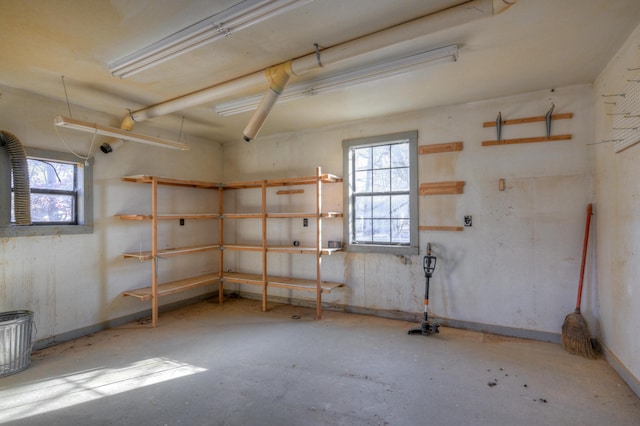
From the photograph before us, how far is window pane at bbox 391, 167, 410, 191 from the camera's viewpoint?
430 centimetres

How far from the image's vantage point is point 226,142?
A: 5.75 metres

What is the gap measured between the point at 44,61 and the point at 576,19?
171 inches

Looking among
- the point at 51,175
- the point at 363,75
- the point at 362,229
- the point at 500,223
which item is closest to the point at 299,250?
the point at 362,229

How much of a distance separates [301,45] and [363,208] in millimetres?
2599

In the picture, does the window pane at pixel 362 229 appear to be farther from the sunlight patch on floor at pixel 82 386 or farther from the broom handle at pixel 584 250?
the sunlight patch on floor at pixel 82 386

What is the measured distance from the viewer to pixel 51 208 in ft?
11.8

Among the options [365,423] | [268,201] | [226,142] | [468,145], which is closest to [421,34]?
[468,145]

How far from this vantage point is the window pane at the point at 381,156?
175 inches

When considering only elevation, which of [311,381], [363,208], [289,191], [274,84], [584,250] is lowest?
[311,381]

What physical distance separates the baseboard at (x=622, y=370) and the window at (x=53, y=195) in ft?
18.6

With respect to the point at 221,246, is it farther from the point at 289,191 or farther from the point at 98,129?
the point at 98,129

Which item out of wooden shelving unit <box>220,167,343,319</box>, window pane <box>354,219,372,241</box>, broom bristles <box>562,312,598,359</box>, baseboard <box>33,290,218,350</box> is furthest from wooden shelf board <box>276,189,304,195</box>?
broom bristles <box>562,312,598,359</box>

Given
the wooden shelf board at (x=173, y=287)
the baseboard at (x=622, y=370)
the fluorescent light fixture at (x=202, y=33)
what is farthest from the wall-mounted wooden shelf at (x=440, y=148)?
the wooden shelf board at (x=173, y=287)

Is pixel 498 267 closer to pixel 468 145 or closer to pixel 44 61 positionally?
pixel 468 145
